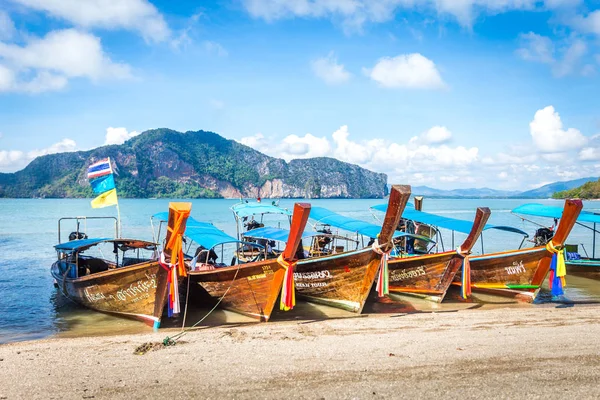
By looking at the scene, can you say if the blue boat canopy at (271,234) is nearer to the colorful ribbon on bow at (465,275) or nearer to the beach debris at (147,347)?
the colorful ribbon on bow at (465,275)

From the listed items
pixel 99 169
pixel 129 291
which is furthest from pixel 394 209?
pixel 99 169

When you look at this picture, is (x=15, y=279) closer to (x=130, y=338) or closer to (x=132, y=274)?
(x=132, y=274)

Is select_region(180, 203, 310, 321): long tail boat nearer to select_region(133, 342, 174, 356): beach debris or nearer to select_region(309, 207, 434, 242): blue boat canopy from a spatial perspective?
select_region(133, 342, 174, 356): beach debris

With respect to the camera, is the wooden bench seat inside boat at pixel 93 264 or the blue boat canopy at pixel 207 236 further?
the wooden bench seat inside boat at pixel 93 264

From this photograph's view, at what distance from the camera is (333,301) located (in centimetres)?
1055

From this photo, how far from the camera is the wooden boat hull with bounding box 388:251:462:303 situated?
448 inches

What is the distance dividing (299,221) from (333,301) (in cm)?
308

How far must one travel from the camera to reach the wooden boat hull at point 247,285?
9.22 meters

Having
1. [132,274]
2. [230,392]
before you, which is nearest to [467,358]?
[230,392]

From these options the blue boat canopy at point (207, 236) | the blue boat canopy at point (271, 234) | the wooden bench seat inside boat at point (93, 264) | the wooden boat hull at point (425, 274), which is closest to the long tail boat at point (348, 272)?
the blue boat canopy at point (271, 234)

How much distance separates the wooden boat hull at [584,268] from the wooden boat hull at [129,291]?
527 inches

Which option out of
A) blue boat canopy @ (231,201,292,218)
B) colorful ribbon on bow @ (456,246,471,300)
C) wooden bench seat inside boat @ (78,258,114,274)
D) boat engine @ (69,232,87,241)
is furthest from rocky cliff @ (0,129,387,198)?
colorful ribbon on bow @ (456,246,471,300)

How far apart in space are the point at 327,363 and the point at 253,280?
363 cm

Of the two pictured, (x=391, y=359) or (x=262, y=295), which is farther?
(x=262, y=295)
